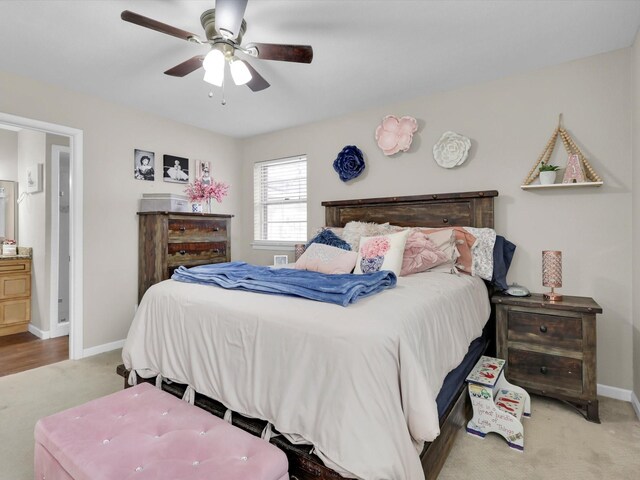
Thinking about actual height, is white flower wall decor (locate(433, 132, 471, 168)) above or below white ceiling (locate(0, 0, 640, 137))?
below

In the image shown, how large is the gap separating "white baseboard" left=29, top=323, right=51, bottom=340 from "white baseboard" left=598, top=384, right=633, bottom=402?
5.24 meters

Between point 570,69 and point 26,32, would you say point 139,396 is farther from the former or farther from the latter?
point 570,69

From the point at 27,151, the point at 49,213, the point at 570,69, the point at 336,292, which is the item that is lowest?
the point at 336,292

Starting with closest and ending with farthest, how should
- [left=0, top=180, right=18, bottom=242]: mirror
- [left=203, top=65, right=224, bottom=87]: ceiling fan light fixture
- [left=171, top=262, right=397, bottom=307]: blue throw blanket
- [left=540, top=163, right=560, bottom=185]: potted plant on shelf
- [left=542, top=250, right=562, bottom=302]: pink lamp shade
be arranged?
1. [left=171, top=262, right=397, bottom=307]: blue throw blanket
2. [left=203, top=65, right=224, bottom=87]: ceiling fan light fixture
3. [left=542, top=250, right=562, bottom=302]: pink lamp shade
4. [left=540, top=163, right=560, bottom=185]: potted plant on shelf
5. [left=0, top=180, right=18, bottom=242]: mirror

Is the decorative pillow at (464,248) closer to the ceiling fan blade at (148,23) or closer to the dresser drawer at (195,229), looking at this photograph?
the ceiling fan blade at (148,23)

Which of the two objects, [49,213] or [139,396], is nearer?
[139,396]

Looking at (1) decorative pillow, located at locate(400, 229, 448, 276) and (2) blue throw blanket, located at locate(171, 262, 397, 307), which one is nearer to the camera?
(2) blue throw blanket, located at locate(171, 262, 397, 307)

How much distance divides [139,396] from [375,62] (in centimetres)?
264

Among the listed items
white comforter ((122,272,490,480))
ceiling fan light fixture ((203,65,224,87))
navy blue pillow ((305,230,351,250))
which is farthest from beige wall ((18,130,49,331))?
navy blue pillow ((305,230,351,250))

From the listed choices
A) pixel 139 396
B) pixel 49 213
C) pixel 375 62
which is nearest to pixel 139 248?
pixel 49 213

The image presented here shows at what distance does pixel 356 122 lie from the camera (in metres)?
3.70

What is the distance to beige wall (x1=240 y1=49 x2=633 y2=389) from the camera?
2461 millimetres

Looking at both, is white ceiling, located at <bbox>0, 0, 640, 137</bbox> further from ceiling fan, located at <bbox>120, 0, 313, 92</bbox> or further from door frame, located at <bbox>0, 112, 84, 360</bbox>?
door frame, located at <bbox>0, 112, 84, 360</bbox>

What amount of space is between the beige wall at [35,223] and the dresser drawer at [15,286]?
5 cm
